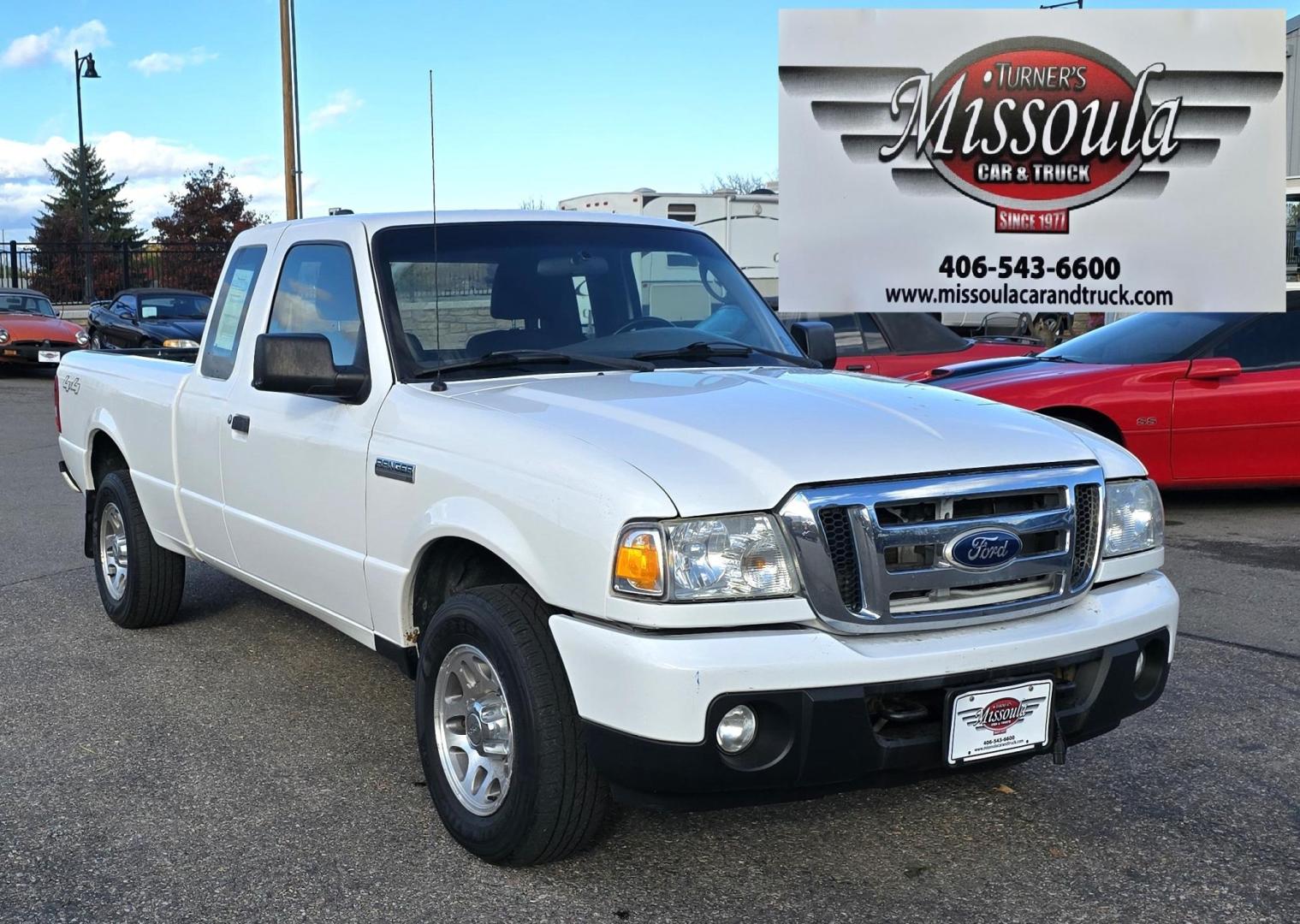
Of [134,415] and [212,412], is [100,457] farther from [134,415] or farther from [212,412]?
[212,412]

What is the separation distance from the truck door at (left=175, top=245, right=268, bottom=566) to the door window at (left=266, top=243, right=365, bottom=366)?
177 millimetres

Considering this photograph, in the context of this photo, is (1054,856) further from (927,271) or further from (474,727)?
(927,271)

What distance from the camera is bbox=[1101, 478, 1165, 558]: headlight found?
12.0ft

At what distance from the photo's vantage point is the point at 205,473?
5.28 metres

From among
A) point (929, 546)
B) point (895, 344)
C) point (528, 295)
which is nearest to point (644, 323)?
point (528, 295)

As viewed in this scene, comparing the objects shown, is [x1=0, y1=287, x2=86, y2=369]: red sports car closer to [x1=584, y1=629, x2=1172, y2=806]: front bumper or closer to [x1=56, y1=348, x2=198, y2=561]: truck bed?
[x1=56, y1=348, x2=198, y2=561]: truck bed

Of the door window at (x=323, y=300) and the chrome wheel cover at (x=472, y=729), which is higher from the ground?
the door window at (x=323, y=300)

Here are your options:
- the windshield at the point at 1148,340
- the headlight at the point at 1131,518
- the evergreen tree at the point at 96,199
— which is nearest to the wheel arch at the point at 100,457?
the headlight at the point at 1131,518

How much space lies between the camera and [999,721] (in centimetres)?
329

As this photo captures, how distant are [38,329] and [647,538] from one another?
21.3m

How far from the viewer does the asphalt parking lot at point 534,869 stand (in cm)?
340

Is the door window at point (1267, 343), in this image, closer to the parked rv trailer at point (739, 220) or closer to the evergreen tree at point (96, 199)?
the parked rv trailer at point (739, 220)

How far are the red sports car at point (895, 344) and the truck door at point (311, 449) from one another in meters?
5.94

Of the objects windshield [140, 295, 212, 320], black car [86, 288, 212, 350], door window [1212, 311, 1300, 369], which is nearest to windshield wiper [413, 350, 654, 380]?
door window [1212, 311, 1300, 369]
